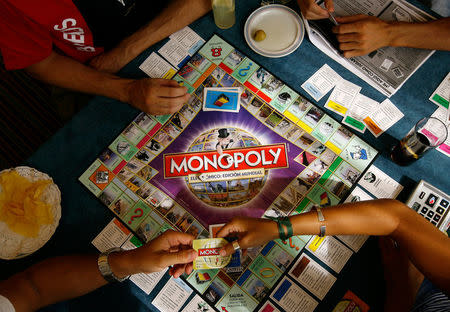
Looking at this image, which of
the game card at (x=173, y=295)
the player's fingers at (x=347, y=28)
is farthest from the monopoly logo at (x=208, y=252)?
the player's fingers at (x=347, y=28)

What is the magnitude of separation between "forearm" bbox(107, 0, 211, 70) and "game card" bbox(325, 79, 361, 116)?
1.99 ft

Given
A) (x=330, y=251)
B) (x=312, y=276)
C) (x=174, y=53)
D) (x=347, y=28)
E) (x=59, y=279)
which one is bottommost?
(x=59, y=279)

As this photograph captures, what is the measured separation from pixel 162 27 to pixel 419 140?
1039 millimetres

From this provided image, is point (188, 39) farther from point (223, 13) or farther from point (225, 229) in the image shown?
point (225, 229)

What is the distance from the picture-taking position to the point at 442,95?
3.45 feet

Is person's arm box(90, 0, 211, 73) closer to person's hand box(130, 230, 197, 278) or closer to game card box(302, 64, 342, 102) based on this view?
game card box(302, 64, 342, 102)

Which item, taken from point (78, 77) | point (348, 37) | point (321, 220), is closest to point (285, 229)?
point (321, 220)

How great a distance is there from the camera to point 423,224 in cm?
86

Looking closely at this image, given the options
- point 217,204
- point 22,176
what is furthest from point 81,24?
point 217,204

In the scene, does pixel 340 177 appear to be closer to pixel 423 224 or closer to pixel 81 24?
pixel 423 224

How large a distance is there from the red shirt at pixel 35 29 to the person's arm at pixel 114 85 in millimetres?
57

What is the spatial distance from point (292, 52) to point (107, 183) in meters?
0.87

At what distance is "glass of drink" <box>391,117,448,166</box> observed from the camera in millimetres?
945

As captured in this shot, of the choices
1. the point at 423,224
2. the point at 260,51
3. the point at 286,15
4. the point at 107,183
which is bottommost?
the point at 107,183
